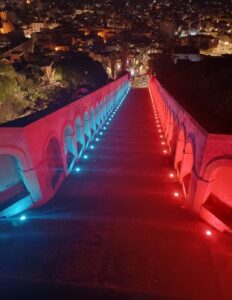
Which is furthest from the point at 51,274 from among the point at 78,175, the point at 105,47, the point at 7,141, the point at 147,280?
the point at 105,47

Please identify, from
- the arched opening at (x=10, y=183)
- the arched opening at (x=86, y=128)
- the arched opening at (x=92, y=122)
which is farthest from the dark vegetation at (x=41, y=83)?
the arched opening at (x=10, y=183)

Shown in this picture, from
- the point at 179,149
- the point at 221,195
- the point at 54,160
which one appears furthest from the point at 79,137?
the point at 221,195

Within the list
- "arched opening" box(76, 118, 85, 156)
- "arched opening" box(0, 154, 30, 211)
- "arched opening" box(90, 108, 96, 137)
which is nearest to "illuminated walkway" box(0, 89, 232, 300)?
"arched opening" box(0, 154, 30, 211)

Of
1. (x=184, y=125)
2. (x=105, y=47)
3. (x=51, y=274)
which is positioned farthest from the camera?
(x=105, y=47)

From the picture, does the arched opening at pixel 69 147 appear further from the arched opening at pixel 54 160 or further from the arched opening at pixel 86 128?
the arched opening at pixel 86 128

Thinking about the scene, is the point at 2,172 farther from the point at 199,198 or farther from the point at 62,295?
the point at 199,198
